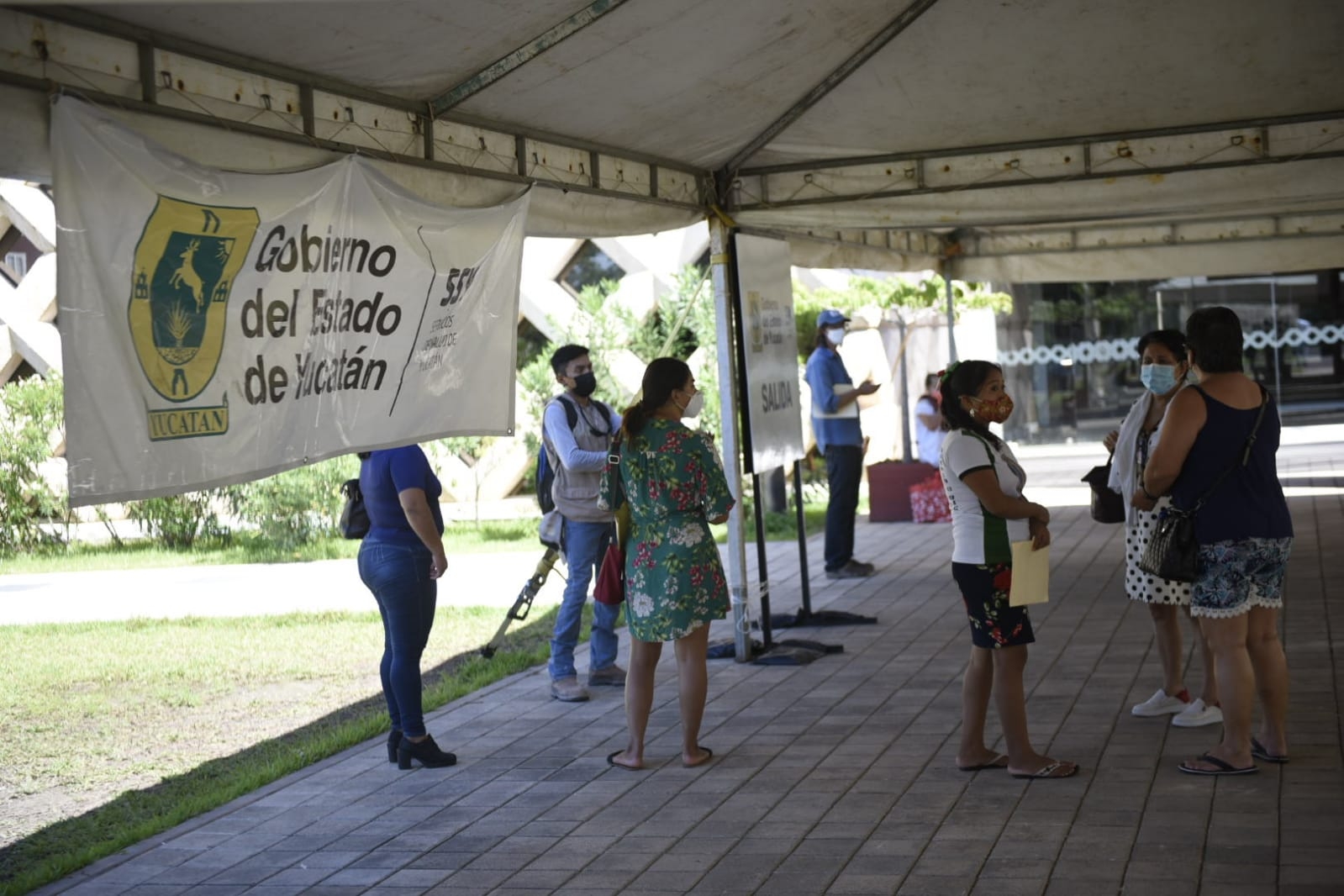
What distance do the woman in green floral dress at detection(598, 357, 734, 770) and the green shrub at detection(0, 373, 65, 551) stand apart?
42.7ft

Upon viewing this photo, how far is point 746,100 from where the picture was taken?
24.2ft

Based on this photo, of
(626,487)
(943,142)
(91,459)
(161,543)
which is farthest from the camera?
(161,543)

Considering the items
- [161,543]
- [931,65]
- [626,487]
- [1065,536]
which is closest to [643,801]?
[626,487]

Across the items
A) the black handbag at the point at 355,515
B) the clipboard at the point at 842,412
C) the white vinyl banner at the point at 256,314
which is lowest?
the black handbag at the point at 355,515

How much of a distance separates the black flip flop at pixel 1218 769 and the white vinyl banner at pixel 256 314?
3219 millimetres

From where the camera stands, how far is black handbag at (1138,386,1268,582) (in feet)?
17.8

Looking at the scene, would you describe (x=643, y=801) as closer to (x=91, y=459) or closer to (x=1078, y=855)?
(x=1078, y=855)

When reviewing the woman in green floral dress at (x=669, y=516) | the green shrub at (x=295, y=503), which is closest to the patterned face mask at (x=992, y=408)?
the woman in green floral dress at (x=669, y=516)

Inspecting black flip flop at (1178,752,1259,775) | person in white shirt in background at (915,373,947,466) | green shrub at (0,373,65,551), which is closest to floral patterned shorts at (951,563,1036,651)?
black flip flop at (1178,752,1259,775)

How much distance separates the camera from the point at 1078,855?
4832 millimetres

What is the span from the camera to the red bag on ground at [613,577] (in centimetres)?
634

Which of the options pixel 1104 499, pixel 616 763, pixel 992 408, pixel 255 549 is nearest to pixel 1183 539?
pixel 992 408

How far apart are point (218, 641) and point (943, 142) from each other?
6345 millimetres

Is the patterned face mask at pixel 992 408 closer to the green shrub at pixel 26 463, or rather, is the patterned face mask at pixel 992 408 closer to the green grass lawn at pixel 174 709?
the green grass lawn at pixel 174 709
